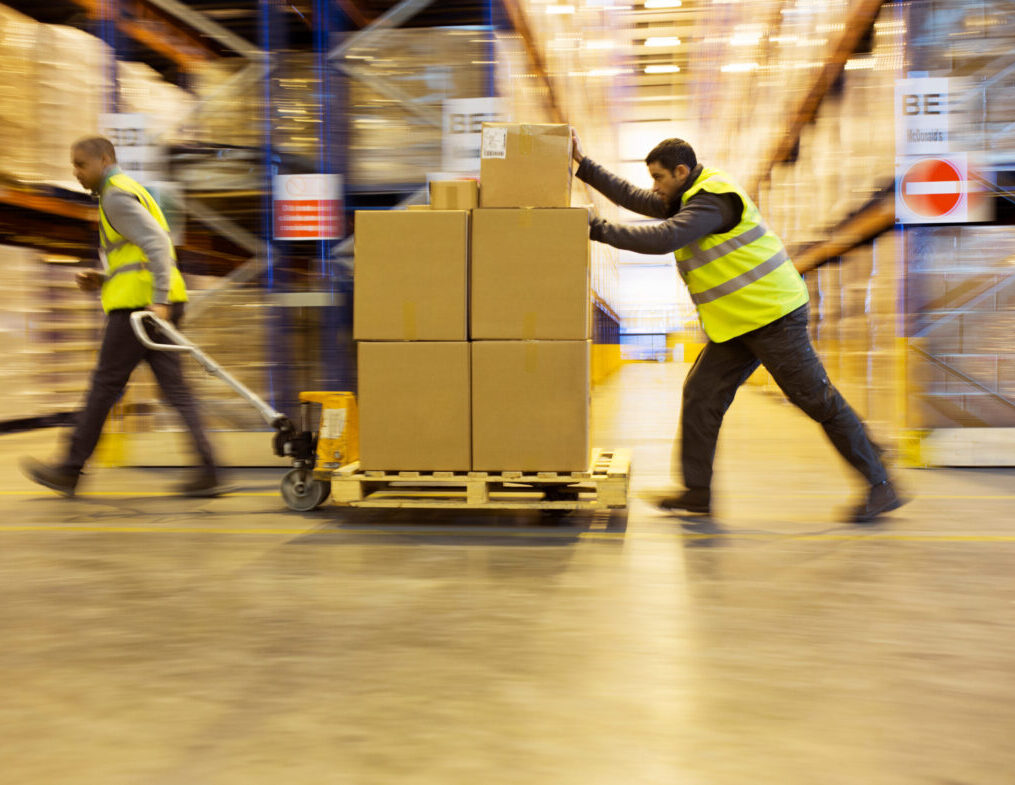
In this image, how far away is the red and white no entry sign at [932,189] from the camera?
18.4 feet

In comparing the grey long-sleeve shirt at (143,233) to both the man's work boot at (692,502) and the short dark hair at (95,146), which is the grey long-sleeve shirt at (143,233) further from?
the man's work boot at (692,502)

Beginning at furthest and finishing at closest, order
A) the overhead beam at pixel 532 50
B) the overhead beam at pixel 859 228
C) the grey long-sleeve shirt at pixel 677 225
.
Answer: the overhead beam at pixel 859 228 → the overhead beam at pixel 532 50 → the grey long-sleeve shirt at pixel 677 225

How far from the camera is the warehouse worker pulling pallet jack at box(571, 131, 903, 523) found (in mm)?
3934

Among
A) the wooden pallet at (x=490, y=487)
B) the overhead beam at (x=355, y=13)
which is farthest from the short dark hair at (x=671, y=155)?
the overhead beam at (x=355, y=13)

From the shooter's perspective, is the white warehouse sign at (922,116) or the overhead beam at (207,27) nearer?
the white warehouse sign at (922,116)

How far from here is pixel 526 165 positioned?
3.90m

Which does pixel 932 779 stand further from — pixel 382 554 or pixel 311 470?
pixel 311 470

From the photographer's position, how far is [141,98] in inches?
241

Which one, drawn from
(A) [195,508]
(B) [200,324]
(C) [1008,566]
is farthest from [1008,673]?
(B) [200,324]

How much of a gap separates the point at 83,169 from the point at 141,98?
1874mm

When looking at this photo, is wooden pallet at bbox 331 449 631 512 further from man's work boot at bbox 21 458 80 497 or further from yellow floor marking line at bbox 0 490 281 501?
man's work boot at bbox 21 458 80 497

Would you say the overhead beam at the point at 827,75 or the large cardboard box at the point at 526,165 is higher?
the overhead beam at the point at 827,75

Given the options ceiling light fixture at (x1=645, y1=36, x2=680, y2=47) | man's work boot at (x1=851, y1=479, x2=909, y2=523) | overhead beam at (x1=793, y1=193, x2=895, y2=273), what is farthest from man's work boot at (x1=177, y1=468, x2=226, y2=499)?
ceiling light fixture at (x1=645, y1=36, x2=680, y2=47)

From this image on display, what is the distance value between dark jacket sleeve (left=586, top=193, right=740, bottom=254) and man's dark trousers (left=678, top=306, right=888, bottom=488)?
0.52 m
